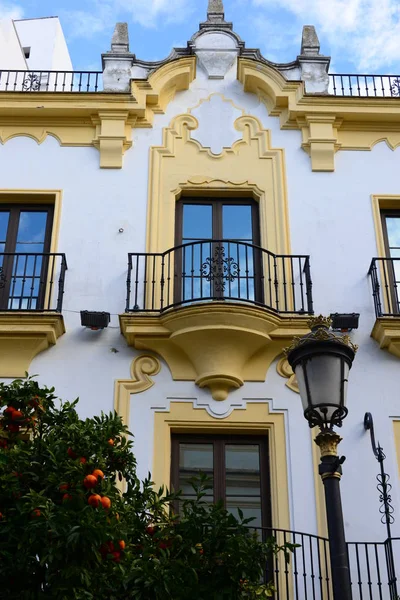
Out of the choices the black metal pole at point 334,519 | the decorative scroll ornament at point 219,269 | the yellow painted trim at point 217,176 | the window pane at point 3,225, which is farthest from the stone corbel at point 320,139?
the black metal pole at point 334,519

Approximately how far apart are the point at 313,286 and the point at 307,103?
3.16m

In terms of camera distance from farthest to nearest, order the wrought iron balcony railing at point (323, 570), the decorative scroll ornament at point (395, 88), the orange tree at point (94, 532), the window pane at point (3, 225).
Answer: the decorative scroll ornament at point (395, 88) → the window pane at point (3, 225) → the wrought iron balcony railing at point (323, 570) → the orange tree at point (94, 532)

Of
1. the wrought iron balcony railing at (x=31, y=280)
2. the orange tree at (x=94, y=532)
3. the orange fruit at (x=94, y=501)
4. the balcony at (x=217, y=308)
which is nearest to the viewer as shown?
the orange tree at (x=94, y=532)

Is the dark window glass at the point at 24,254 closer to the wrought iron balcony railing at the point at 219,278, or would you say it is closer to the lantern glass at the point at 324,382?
the wrought iron balcony railing at the point at 219,278

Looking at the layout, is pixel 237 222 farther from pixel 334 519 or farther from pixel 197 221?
pixel 334 519

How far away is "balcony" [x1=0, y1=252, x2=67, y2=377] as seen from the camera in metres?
10.7

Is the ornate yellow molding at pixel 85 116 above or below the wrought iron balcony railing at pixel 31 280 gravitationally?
above

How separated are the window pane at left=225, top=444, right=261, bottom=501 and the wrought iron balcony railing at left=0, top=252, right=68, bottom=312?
306 centimetres

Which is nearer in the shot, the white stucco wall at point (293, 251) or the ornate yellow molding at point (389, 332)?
the white stucco wall at point (293, 251)

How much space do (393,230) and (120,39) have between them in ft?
17.6

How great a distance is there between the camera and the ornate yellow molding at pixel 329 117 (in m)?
12.8

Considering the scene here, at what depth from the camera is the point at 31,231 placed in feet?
40.4

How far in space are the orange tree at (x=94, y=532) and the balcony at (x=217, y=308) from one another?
3.05m

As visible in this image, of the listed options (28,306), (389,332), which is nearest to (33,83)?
(28,306)
